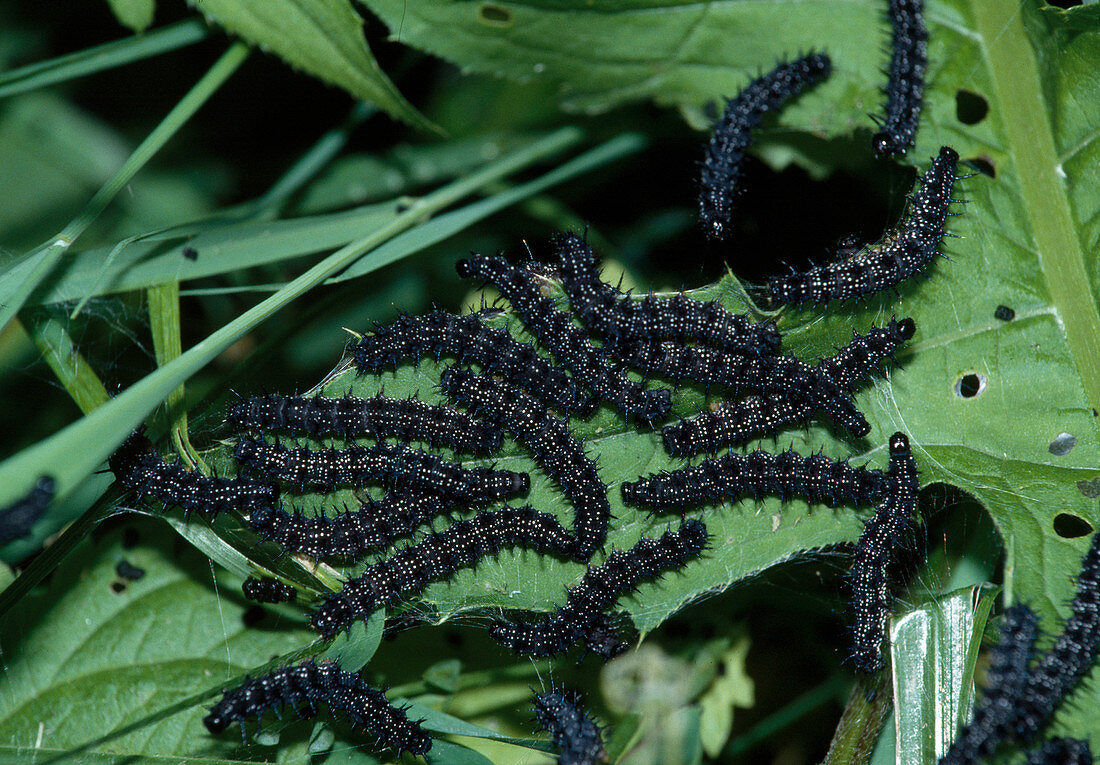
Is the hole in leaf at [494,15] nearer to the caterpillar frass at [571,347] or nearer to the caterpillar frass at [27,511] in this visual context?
the caterpillar frass at [571,347]

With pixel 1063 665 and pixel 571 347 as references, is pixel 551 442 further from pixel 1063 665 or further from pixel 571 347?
pixel 1063 665

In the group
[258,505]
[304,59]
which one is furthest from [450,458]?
[304,59]

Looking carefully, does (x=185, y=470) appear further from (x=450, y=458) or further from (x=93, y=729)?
(x=93, y=729)

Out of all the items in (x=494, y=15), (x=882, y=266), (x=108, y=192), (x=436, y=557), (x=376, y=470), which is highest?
(x=494, y=15)

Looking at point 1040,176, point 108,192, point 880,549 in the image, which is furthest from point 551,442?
point 1040,176

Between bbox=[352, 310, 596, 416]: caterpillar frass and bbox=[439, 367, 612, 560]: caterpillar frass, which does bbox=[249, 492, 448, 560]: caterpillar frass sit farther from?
bbox=[352, 310, 596, 416]: caterpillar frass

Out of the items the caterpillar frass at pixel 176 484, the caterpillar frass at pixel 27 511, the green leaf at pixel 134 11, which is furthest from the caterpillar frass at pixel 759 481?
the green leaf at pixel 134 11
